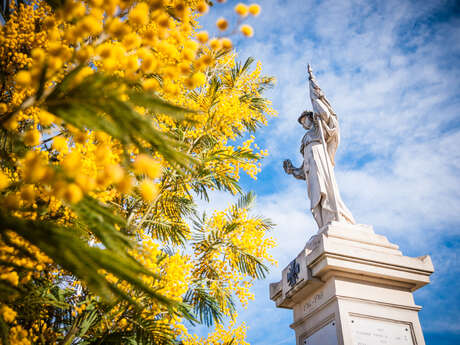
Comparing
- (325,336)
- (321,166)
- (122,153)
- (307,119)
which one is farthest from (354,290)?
(122,153)

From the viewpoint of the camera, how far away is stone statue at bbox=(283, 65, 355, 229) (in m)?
6.14

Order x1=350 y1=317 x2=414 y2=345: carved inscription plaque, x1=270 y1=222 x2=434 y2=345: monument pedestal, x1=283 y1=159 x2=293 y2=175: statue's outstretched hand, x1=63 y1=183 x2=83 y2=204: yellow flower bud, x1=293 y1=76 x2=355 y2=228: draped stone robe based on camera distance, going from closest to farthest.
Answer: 1. x1=63 y1=183 x2=83 y2=204: yellow flower bud
2. x1=350 y1=317 x2=414 y2=345: carved inscription plaque
3. x1=270 y1=222 x2=434 y2=345: monument pedestal
4. x1=293 y1=76 x2=355 y2=228: draped stone robe
5. x1=283 y1=159 x2=293 y2=175: statue's outstretched hand

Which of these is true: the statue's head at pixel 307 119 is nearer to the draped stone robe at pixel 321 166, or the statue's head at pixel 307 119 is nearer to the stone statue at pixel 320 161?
the stone statue at pixel 320 161

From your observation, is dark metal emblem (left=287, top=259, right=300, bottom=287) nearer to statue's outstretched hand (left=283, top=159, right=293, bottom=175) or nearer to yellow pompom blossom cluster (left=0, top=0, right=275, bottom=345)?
yellow pompom blossom cluster (left=0, top=0, right=275, bottom=345)

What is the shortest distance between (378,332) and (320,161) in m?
3.22

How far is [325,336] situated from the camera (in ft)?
15.5

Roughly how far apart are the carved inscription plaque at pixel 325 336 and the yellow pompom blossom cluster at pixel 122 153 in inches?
44.0

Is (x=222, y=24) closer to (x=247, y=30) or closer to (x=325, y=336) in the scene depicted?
(x=247, y=30)

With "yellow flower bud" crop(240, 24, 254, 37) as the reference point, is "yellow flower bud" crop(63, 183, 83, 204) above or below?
below

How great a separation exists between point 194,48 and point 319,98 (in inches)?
228

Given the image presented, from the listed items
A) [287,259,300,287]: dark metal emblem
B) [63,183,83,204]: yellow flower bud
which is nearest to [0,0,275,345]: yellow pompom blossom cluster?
[63,183,83,204]: yellow flower bud

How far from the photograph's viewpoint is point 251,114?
6.16 metres

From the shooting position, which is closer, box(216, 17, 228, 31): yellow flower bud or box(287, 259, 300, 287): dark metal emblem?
box(216, 17, 228, 31): yellow flower bud

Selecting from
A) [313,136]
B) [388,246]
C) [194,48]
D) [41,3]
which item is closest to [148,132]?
[194,48]
